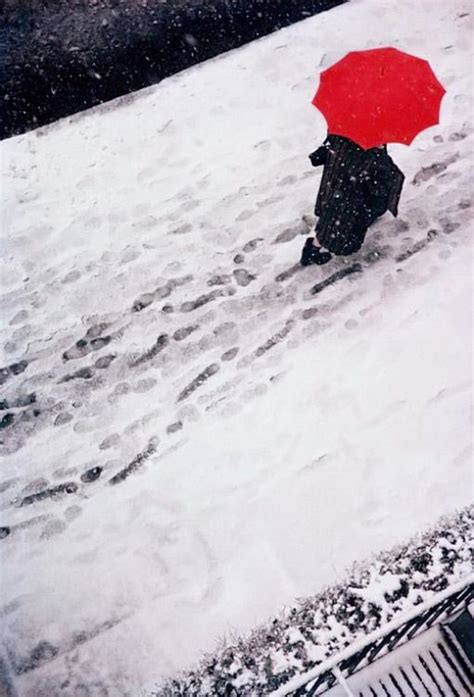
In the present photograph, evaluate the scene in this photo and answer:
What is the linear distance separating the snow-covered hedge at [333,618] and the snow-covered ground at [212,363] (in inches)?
6.1

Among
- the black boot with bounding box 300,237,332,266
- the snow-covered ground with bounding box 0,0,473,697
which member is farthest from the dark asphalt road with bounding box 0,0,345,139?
the black boot with bounding box 300,237,332,266

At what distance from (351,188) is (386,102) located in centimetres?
78

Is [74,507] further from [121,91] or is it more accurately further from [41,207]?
[121,91]

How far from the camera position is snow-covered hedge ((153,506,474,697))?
4.14m

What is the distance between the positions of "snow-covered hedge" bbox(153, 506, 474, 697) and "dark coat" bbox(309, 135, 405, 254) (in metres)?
2.58

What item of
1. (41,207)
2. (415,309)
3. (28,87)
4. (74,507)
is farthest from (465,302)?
(28,87)

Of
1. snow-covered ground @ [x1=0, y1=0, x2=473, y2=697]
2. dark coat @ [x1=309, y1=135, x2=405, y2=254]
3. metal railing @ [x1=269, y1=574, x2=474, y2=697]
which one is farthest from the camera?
dark coat @ [x1=309, y1=135, x2=405, y2=254]

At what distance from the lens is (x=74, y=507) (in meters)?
5.07

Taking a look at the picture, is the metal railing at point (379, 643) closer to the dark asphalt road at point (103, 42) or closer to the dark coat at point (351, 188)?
the dark coat at point (351, 188)

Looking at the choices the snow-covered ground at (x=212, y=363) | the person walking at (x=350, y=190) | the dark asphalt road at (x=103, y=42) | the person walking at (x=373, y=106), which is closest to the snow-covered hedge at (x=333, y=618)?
the snow-covered ground at (x=212, y=363)

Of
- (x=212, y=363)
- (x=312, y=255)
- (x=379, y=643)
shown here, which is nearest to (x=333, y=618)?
(x=379, y=643)

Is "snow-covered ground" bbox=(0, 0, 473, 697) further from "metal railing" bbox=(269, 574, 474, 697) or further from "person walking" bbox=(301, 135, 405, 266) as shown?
"metal railing" bbox=(269, 574, 474, 697)

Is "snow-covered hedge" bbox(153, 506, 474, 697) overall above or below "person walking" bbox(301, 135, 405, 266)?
below

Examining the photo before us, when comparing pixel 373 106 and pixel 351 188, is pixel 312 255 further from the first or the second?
pixel 373 106
